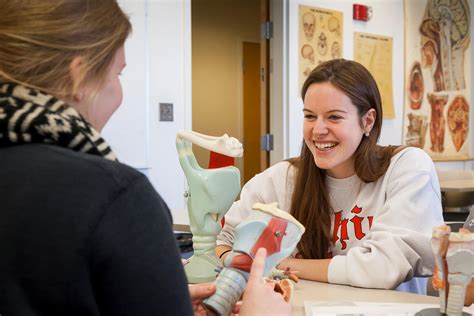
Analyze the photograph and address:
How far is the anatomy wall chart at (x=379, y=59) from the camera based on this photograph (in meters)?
4.01

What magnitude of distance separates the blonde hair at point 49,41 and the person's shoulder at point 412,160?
1112mm

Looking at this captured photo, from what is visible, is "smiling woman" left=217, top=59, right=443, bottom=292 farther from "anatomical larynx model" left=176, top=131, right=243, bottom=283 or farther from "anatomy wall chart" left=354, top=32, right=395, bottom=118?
"anatomy wall chart" left=354, top=32, right=395, bottom=118

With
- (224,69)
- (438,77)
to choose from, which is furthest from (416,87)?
(224,69)

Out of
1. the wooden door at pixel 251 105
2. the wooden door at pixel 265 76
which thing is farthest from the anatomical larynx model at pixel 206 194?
the wooden door at pixel 251 105

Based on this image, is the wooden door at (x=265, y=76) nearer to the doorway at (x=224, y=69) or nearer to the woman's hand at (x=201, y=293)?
the doorway at (x=224, y=69)

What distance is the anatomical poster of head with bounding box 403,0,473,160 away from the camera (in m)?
4.38

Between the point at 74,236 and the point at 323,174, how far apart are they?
4.03ft

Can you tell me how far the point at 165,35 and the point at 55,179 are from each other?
9.06ft

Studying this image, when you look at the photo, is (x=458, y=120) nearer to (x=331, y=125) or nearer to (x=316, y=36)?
(x=316, y=36)

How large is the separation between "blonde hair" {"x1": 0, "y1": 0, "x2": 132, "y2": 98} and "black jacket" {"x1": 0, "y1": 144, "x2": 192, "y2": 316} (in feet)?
0.33

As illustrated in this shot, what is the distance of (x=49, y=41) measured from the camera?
61 cm

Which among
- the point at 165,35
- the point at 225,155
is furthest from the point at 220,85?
the point at 225,155

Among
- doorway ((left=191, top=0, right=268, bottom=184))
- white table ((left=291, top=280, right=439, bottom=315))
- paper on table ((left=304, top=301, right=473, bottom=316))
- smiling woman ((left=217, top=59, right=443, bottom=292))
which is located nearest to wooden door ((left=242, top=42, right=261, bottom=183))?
doorway ((left=191, top=0, right=268, bottom=184))

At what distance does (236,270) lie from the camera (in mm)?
870
